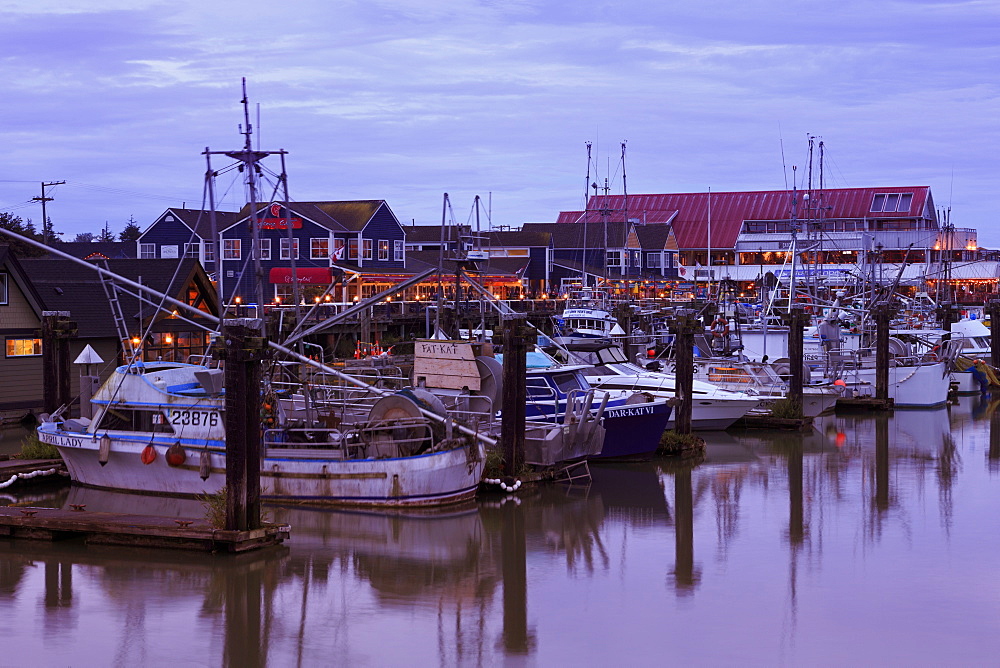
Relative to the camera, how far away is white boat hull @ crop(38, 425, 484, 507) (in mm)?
22922

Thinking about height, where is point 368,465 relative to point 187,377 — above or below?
below

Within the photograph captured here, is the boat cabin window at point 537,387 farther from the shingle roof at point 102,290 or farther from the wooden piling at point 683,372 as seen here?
the shingle roof at point 102,290

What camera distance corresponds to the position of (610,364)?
1400 inches

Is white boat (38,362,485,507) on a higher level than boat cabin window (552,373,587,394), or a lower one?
lower

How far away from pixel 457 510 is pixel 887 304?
23.0m

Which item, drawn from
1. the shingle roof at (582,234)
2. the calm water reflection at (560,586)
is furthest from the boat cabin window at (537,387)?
the shingle roof at (582,234)

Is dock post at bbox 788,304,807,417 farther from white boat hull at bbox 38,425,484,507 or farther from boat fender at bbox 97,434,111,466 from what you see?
boat fender at bbox 97,434,111,466

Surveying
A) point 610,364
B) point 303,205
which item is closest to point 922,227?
point 303,205

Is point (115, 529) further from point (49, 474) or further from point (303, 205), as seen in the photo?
point (303, 205)

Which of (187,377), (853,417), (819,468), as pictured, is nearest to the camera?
(187,377)

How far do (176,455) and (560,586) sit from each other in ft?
28.3

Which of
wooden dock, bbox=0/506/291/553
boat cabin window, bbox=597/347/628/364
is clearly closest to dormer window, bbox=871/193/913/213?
boat cabin window, bbox=597/347/628/364

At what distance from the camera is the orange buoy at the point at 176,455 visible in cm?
2338

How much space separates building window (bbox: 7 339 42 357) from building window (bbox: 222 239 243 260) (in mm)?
26590
